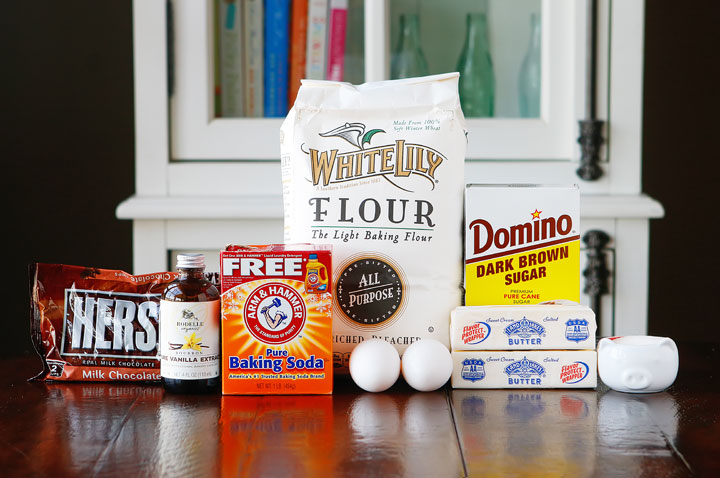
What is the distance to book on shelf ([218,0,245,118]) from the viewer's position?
64.1 inches

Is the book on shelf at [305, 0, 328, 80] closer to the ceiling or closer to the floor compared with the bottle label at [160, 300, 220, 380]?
closer to the ceiling

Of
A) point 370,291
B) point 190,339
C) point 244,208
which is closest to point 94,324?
point 190,339

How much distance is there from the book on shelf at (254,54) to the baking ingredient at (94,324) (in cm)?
83

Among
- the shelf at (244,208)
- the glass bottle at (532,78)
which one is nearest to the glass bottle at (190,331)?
the shelf at (244,208)

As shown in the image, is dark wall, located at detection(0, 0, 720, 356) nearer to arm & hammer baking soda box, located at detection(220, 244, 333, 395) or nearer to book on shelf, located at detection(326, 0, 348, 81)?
book on shelf, located at detection(326, 0, 348, 81)

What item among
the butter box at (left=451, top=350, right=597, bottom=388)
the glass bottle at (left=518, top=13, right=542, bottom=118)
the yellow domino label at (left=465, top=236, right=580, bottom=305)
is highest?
the glass bottle at (left=518, top=13, right=542, bottom=118)

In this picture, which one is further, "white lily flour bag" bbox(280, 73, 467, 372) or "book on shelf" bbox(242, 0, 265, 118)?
"book on shelf" bbox(242, 0, 265, 118)

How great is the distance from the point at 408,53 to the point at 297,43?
23 centimetres

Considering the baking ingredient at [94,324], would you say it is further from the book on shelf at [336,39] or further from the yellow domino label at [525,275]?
the book on shelf at [336,39]

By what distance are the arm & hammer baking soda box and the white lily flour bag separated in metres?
0.06

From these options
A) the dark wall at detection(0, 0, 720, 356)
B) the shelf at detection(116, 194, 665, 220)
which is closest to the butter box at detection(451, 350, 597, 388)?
the shelf at detection(116, 194, 665, 220)

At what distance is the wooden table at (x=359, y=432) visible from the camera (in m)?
0.62

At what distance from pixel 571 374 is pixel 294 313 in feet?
0.96

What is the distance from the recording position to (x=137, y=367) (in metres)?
0.86
